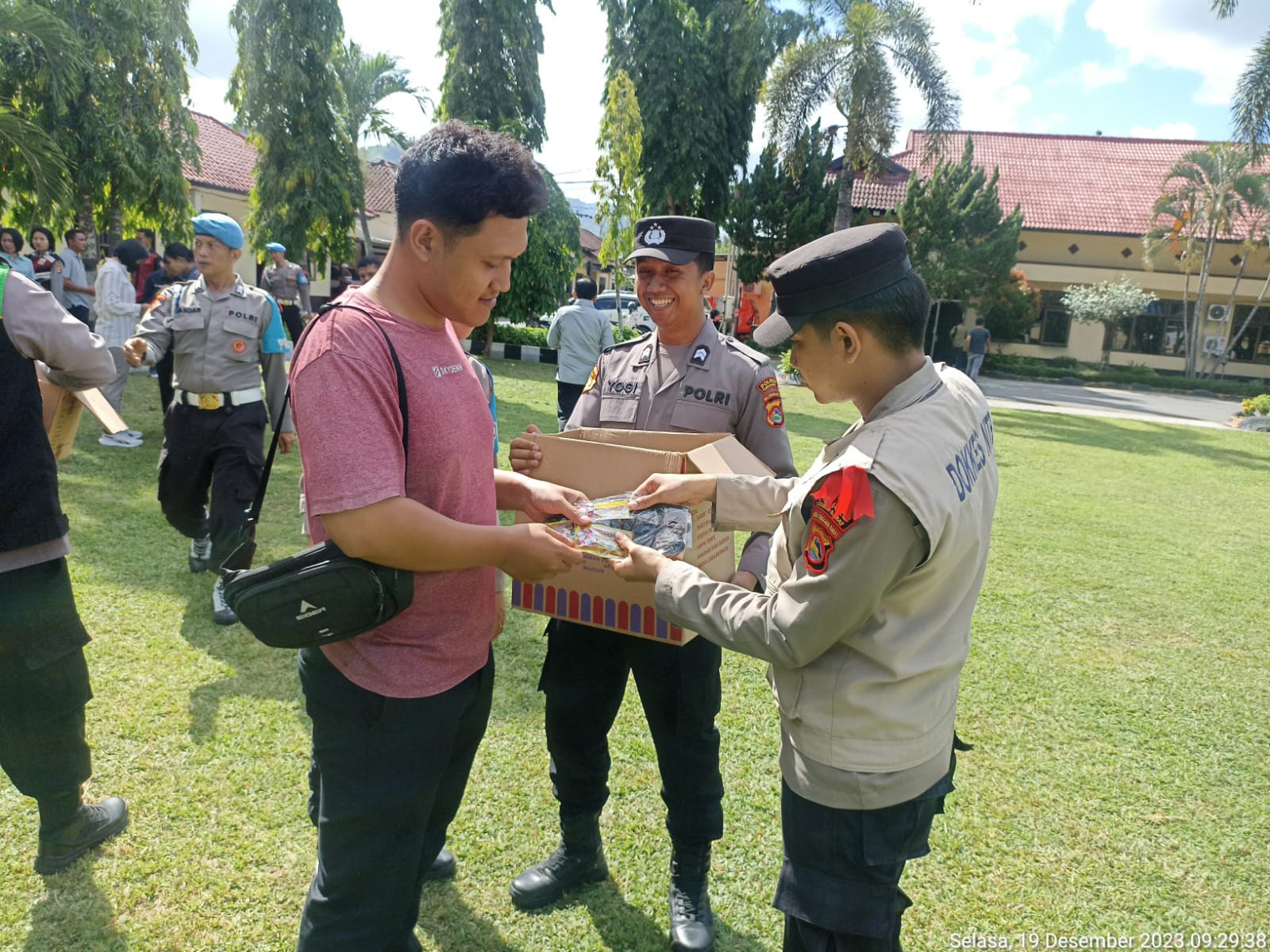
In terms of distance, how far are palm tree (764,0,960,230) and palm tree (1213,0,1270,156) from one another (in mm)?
8442

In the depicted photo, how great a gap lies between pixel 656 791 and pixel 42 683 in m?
2.12

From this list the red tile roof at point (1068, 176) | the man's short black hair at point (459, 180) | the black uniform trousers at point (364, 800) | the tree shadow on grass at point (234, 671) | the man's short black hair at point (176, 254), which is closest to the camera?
the man's short black hair at point (459, 180)

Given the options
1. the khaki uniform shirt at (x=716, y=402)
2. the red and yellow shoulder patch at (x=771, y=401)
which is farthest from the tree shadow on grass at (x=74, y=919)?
the red and yellow shoulder patch at (x=771, y=401)

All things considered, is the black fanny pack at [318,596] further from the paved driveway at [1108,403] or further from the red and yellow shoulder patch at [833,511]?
the paved driveway at [1108,403]

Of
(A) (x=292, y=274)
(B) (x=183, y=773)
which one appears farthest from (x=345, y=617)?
(A) (x=292, y=274)

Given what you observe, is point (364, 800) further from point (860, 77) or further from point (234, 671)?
point (860, 77)

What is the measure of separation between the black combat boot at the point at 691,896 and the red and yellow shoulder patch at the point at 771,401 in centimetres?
134

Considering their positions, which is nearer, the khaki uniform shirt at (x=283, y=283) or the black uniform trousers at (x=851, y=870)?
the black uniform trousers at (x=851, y=870)

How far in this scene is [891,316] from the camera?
1.66 meters

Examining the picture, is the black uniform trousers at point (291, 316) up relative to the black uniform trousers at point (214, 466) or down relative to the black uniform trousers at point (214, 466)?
up

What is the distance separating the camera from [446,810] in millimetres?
2037

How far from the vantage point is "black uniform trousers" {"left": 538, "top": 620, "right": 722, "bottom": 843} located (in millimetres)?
2484

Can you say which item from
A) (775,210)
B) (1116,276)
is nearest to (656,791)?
(775,210)

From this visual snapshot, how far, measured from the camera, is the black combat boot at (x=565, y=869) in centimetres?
265
